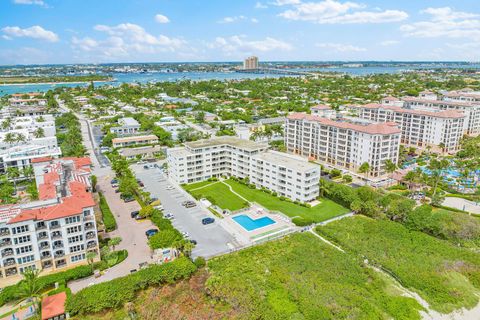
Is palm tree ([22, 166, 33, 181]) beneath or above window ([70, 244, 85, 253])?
above

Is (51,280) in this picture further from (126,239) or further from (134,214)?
(134,214)

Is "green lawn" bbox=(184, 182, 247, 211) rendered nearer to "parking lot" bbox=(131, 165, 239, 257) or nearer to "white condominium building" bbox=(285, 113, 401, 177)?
"parking lot" bbox=(131, 165, 239, 257)

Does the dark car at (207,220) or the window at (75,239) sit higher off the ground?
the window at (75,239)

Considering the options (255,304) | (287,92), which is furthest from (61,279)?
(287,92)

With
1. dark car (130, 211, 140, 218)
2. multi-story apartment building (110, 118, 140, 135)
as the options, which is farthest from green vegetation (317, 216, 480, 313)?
multi-story apartment building (110, 118, 140, 135)

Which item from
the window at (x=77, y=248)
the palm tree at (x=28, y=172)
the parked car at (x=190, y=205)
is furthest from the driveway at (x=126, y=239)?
the palm tree at (x=28, y=172)

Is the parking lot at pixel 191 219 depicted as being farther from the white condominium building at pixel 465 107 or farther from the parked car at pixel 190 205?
the white condominium building at pixel 465 107

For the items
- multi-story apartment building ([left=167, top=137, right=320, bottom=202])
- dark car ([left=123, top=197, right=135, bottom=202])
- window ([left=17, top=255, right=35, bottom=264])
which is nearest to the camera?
window ([left=17, top=255, right=35, bottom=264])
